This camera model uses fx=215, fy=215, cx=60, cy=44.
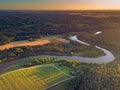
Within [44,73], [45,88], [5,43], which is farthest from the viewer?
[5,43]

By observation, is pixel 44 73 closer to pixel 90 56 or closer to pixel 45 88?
pixel 45 88

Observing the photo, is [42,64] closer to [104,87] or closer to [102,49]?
[104,87]

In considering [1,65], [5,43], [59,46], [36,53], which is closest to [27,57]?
[36,53]

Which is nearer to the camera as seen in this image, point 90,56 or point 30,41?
point 90,56

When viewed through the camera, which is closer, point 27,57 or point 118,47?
point 27,57

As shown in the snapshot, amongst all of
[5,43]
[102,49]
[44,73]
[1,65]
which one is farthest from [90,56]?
[5,43]

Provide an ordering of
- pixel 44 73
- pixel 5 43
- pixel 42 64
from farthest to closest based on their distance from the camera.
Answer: pixel 5 43, pixel 42 64, pixel 44 73
